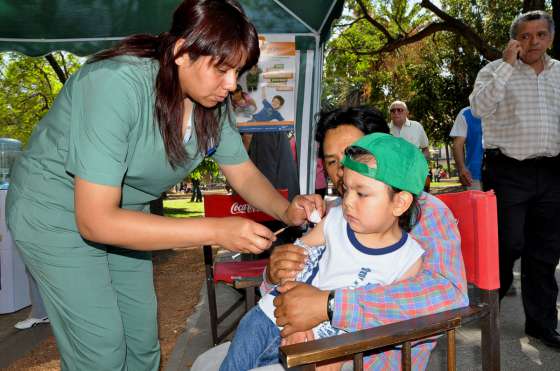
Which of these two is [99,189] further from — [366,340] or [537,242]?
[537,242]

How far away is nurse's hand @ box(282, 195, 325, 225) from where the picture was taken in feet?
6.51

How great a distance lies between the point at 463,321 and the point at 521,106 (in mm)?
2411

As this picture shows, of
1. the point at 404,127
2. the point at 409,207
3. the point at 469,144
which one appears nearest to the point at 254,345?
the point at 409,207

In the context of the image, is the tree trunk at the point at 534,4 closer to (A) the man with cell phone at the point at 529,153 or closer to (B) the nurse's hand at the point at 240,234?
(A) the man with cell phone at the point at 529,153

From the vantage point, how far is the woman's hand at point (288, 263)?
176cm

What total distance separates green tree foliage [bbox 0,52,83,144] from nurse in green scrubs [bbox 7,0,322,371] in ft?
56.5

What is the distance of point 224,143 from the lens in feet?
7.19

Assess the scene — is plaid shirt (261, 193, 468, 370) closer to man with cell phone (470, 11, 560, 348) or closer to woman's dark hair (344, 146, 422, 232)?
woman's dark hair (344, 146, 422, 232)

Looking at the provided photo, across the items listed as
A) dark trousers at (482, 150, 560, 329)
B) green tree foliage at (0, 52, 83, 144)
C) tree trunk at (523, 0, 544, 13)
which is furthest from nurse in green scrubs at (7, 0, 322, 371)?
green tree foliage at (0, 52, 83, 144)

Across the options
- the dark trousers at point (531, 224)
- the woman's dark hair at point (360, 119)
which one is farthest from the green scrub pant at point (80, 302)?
the dark trousers at point (531, 224)

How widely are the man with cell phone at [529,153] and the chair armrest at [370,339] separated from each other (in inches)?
86.3

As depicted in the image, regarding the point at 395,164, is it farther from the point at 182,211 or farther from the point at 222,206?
the point at 182,211

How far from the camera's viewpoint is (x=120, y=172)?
5.05 feet

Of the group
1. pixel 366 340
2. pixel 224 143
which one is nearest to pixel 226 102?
pixel 224 143
